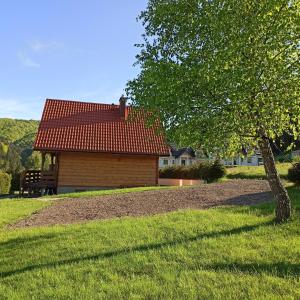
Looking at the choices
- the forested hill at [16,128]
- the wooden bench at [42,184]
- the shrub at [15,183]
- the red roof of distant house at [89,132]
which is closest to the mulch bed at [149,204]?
the red roof of distant house at [89,132]

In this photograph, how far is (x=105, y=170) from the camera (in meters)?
27.3

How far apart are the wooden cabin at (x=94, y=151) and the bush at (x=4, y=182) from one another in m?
4.40

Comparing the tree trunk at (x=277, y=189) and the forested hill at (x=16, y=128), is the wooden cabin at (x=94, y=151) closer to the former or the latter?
the tree trunk at (x=277, y=189)

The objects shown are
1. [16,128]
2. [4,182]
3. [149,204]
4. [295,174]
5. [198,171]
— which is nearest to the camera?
[149,204]

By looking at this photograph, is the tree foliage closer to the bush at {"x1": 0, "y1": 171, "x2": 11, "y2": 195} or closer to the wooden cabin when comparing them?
the wooden cabin

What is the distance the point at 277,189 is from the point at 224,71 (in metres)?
3.40

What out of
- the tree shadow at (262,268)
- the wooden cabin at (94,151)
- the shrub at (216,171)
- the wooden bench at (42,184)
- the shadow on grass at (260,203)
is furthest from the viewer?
the shrub at (216,171)

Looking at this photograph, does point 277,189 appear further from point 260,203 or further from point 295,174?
point 295,174

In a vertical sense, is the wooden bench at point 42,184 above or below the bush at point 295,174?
below

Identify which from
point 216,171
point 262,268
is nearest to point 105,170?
point 216,171

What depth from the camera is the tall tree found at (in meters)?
8.21

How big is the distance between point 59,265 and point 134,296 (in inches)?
95.7

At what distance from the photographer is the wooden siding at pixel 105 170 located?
26.7 meters

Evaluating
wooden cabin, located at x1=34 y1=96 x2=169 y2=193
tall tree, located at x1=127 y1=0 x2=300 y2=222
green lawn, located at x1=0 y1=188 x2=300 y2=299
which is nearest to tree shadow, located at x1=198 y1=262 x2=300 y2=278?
green lawn, located at x1=0 y1=188 x2=300 y2=299
